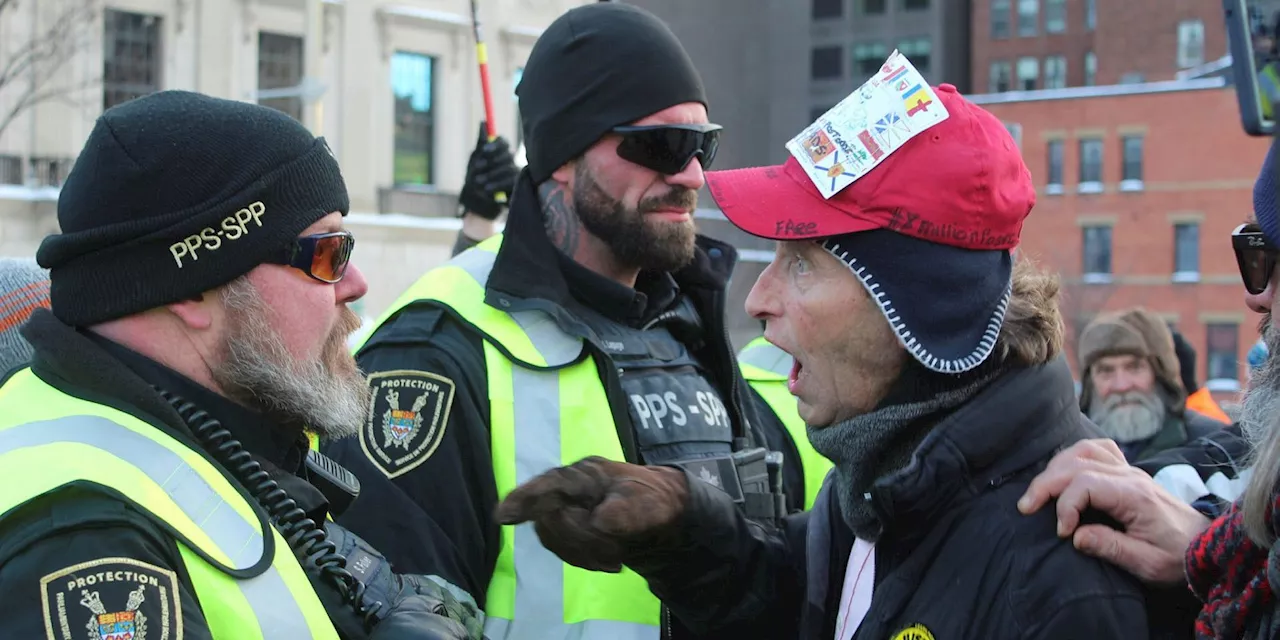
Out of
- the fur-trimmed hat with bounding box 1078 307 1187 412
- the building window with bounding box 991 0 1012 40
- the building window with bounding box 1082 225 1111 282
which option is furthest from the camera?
the building window with bounding box 991 0 1012 40

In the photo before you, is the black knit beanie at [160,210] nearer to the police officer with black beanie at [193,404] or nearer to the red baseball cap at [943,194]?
the police officer with black beanie at [193,404]

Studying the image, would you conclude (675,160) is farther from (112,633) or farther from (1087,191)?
(1087,191)

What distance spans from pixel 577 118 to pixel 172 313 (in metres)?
1.63

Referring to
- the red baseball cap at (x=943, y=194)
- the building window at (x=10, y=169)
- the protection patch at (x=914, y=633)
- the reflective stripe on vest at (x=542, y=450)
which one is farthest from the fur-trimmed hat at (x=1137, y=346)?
the building window at (x=10, y=169)

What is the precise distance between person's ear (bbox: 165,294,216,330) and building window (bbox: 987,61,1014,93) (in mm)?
62301

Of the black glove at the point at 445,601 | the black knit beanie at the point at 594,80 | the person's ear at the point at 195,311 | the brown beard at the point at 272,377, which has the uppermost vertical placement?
the black knit beanie at the point at 594,80

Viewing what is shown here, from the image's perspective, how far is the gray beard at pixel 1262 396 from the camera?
2492 mm

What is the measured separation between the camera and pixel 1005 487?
2.54 m

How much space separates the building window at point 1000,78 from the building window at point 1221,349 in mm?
19123

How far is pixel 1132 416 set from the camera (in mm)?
7043

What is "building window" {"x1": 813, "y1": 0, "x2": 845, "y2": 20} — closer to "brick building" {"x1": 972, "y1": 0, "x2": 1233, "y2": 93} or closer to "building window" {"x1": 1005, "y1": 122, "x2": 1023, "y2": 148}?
"brick building" {"x1": 972, "y1": 0, "x2": 1233, "y2": 93}

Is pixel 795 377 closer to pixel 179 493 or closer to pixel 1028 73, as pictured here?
pixel 179 493

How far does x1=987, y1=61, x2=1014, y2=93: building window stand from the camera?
61.9m

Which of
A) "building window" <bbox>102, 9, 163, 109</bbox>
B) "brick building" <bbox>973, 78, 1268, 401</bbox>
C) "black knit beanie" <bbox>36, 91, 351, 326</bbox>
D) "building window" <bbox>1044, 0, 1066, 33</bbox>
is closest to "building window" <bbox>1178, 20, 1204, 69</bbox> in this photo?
"brick building" <bbox>973, 78, 1268, 401</bbox>
